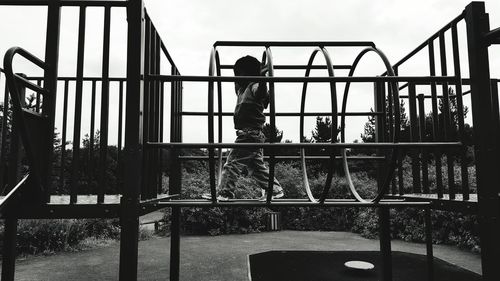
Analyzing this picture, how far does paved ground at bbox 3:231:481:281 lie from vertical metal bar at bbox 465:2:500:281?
13.7ft

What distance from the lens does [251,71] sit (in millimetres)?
3393

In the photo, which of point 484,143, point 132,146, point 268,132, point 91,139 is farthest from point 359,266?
point 268,132

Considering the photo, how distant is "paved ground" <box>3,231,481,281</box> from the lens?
593 centimetres

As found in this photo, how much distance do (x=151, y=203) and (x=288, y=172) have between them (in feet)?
35.7

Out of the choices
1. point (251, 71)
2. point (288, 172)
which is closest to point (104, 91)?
point (251, 71)

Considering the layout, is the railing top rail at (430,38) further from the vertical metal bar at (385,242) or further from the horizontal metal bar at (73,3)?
the horizontal metal bar at (73,3)

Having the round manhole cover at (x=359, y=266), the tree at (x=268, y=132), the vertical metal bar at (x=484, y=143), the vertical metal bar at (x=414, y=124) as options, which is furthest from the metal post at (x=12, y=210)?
the round manhole cover at (x=359, y=266)

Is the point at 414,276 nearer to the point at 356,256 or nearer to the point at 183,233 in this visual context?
the point at 356,256

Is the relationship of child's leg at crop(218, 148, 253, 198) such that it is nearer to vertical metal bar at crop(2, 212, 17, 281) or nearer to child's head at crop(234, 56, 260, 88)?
child's head at crop(234, 56, 260, 88)

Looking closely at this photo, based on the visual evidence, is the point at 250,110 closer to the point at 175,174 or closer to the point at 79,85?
the point at 175,174

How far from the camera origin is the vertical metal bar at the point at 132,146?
6.46 feet

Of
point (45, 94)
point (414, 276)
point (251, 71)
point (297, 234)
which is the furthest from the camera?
point (297, 234)

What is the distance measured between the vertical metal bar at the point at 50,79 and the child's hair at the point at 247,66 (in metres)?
1.55

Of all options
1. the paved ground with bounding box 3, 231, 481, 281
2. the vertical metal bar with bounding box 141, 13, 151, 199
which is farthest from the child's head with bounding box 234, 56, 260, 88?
the paved ground with bounding box 3, 231, 481, 281
